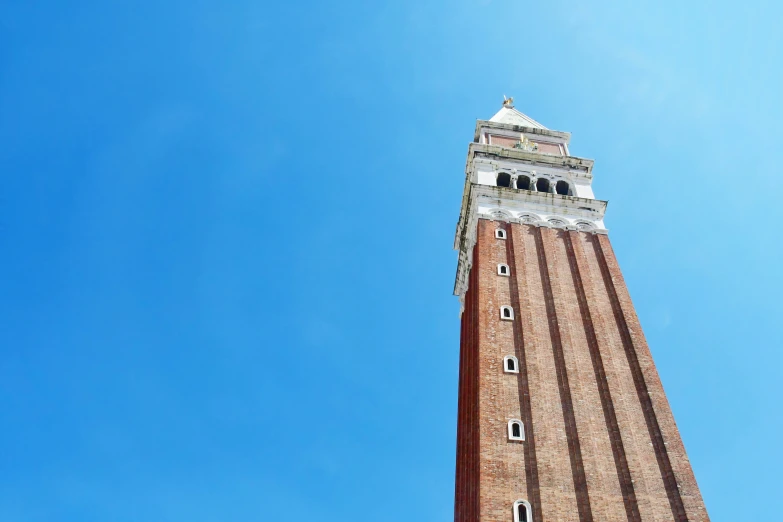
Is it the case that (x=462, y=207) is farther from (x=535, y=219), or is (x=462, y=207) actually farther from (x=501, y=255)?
(x=501, y=255)

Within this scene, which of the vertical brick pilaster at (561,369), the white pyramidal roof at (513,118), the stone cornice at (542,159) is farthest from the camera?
the white pyramidal roof at (513,118)

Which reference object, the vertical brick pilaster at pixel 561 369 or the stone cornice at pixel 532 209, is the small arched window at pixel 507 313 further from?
the stone cornice at pixel 532 209

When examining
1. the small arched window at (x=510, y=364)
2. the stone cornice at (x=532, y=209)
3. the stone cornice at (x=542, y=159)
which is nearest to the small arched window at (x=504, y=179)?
the stone cornice at (x=542, y=159)

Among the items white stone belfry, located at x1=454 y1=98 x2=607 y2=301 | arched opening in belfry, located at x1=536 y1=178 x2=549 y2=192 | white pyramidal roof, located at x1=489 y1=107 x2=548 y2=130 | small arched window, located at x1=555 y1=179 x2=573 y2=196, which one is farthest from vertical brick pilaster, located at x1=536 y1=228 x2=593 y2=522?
white pyramidal roof, located at x1=489 y1=107 x2=548 y2=130

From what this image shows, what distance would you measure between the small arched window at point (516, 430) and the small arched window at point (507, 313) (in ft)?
20.7

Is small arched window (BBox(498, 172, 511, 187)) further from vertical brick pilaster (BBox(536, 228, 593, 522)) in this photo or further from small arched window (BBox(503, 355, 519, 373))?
small arched window (BBox(503, 355, 519, 373))

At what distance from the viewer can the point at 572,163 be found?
4306 cm

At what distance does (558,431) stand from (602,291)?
10.1 meters

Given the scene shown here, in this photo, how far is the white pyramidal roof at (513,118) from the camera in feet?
165

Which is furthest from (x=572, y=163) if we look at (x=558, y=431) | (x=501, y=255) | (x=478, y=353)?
(x=558, y=431)

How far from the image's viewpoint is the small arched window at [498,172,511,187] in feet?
137

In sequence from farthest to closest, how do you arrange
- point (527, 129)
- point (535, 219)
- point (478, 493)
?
point (527, 129), point (535, 219), point (478, 493)

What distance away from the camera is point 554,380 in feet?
88.6

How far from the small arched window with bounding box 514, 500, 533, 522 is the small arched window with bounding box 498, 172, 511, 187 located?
2320cm
